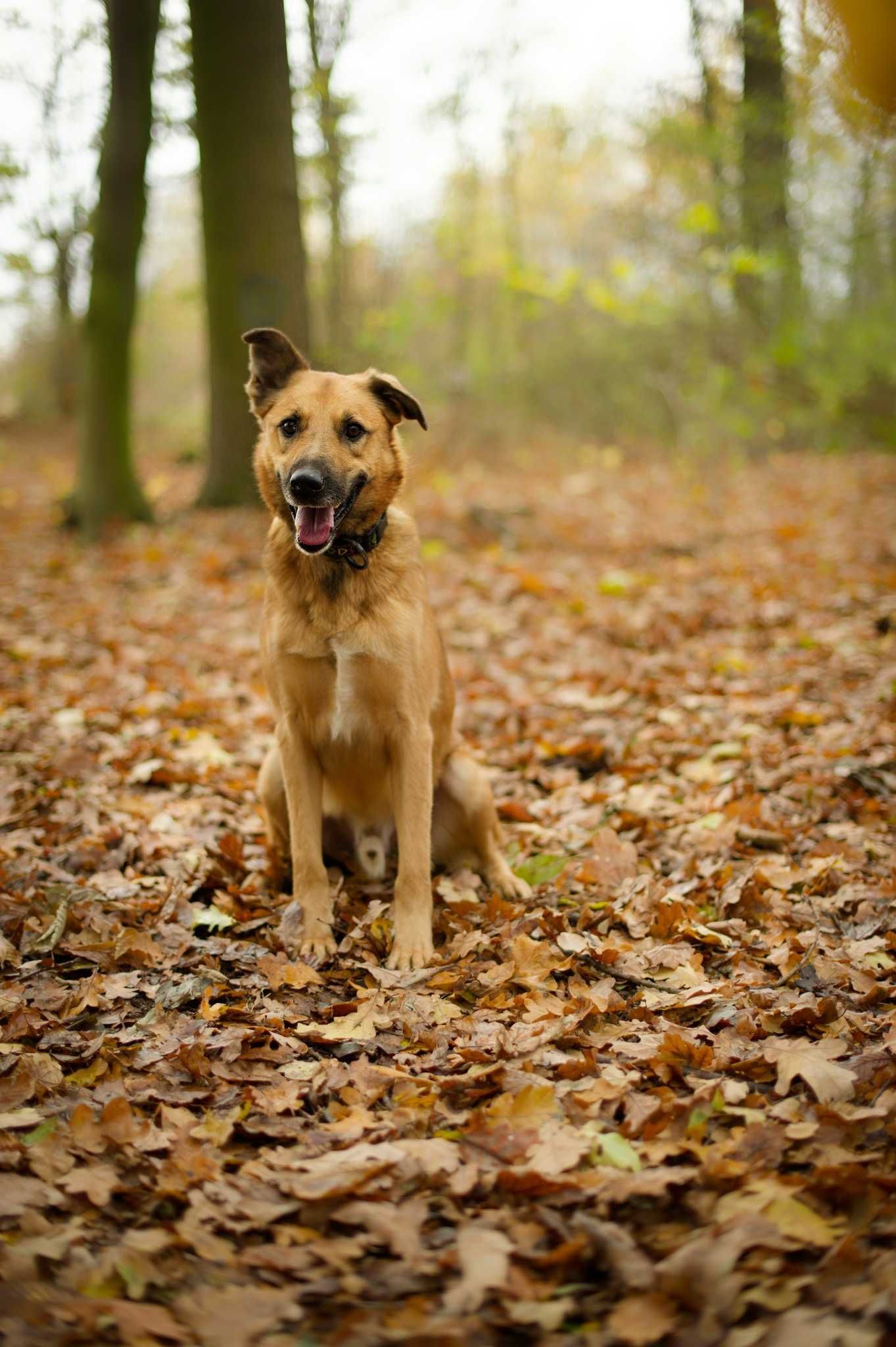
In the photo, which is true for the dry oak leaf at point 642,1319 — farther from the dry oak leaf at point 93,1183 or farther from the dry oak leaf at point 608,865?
the dry oak leaf at point 608,865

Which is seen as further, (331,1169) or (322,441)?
(322,441)

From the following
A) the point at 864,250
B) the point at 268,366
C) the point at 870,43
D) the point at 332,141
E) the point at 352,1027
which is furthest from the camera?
the point at 332,141

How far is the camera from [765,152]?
1243 cm

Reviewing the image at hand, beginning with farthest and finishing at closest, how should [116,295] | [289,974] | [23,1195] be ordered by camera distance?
[116,295] → [289,974] → [23,1195]

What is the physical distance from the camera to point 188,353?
108 ft

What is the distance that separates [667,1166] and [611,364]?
19.7 m

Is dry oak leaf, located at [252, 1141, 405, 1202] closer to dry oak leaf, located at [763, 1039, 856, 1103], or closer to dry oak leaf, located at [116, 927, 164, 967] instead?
dry oak leaf, located at [763, 1039, 856, 1103]

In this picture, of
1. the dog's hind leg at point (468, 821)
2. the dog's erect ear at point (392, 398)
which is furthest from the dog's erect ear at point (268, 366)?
the dog's hind leg at point (468, 821)

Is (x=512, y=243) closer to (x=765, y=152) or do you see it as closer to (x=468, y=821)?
(x=765, y=152)

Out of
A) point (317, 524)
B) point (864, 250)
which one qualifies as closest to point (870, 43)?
point (317, 524)

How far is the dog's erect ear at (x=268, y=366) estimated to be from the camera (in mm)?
4398

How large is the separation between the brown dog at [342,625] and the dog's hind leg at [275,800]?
8 cm

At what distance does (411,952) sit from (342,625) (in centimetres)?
137

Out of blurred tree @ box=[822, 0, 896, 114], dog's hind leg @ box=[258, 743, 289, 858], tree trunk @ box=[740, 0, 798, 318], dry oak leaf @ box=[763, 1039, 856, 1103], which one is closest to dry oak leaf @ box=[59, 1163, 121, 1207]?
dry oak leaf @ box=[763, 1039, 856, 1103]
